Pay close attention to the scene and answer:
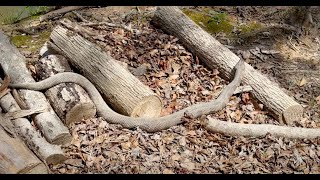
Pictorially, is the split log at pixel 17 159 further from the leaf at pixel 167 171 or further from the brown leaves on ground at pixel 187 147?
the leaf at pixel 167 171

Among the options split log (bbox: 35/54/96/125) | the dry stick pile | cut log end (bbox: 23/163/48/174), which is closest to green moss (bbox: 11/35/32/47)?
split log (bbox: 35/54/96/125)

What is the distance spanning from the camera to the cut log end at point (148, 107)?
629 centimetres

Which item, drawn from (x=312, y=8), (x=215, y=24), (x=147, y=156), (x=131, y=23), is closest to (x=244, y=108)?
(x=147, y=156)

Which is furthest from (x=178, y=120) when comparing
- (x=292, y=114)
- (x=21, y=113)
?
(x=21, y=113)

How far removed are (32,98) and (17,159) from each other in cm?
140

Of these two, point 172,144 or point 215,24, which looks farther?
point 215,24

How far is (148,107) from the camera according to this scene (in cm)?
640

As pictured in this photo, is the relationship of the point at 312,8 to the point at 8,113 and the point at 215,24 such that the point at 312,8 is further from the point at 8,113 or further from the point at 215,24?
the point at 8,113

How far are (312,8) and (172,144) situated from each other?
503 centimetres

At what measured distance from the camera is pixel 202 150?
19.4ft

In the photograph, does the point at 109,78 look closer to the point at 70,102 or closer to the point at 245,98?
the point at 70,102

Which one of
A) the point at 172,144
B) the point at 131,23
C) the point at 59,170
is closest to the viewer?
the point at 59,170

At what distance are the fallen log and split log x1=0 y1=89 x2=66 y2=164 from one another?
16 cm
